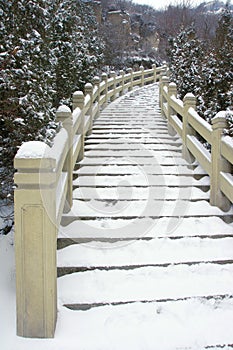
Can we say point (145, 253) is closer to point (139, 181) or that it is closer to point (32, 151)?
point (139, 181)

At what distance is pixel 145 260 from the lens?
3.47 meters

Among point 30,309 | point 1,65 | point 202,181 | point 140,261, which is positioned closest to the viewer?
point 30,309

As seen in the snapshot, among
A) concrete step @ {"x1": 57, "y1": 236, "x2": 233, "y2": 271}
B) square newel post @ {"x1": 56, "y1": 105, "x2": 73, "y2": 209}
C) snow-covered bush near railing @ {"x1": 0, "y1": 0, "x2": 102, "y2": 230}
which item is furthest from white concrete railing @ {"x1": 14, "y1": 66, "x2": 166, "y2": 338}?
snow-covered bush near railing @ {"x1": 0, "y1": 0, "x2": 102, "y2": 230}

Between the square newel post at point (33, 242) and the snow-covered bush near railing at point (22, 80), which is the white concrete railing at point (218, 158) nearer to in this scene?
the snow-covered bush near railing at point (22, 80)

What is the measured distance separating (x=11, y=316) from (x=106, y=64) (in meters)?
A: 19.7

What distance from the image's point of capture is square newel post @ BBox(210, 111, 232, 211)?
4234 millimetres

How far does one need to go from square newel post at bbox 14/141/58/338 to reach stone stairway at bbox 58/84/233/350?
1.01 ft

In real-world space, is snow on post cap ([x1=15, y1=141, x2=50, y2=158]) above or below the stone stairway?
above

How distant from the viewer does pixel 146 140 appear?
6828mm

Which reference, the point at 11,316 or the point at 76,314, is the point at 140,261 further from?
the point at 11,316

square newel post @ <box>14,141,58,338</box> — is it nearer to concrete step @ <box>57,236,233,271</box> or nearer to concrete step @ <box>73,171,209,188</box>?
concrete step @ <box>57,236,233,271</box>

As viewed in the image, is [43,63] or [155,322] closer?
[155,322]

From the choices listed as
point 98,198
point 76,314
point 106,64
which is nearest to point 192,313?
point 76,314

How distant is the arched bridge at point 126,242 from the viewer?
2504 mm
